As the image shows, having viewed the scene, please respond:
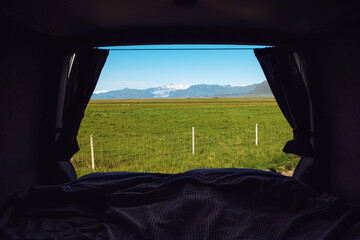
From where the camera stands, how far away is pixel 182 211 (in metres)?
1.39

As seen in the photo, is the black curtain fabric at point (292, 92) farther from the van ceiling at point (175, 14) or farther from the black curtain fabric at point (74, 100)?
the black curtain fabric at point (74, 100)

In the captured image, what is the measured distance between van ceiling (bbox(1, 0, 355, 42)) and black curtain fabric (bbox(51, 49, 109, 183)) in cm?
27

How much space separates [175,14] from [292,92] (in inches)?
58.1

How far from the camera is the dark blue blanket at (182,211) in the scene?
123cm

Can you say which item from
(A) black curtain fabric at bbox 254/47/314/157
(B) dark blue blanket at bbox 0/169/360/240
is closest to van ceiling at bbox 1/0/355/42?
(A) black curtain fabric at bbox 254/47/314/157

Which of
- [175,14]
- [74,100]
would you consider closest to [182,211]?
[175,14]

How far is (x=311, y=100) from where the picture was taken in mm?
2426

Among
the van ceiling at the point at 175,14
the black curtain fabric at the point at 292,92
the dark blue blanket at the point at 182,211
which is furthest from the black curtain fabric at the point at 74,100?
the black curtain fabric at the point at 292,92

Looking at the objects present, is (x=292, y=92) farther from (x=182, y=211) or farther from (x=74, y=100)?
(x=74, y=100)

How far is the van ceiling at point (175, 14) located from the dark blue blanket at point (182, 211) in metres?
1.41

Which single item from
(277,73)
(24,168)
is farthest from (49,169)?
(277,73)

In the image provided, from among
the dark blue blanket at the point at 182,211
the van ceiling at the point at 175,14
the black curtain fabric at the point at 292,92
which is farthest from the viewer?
the black curtain fabric at the point at 292,92

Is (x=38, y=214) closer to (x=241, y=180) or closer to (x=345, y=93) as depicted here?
(x=241, y=180)

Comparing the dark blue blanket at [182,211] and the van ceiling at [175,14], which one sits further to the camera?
the van ceiling at [175,14]
